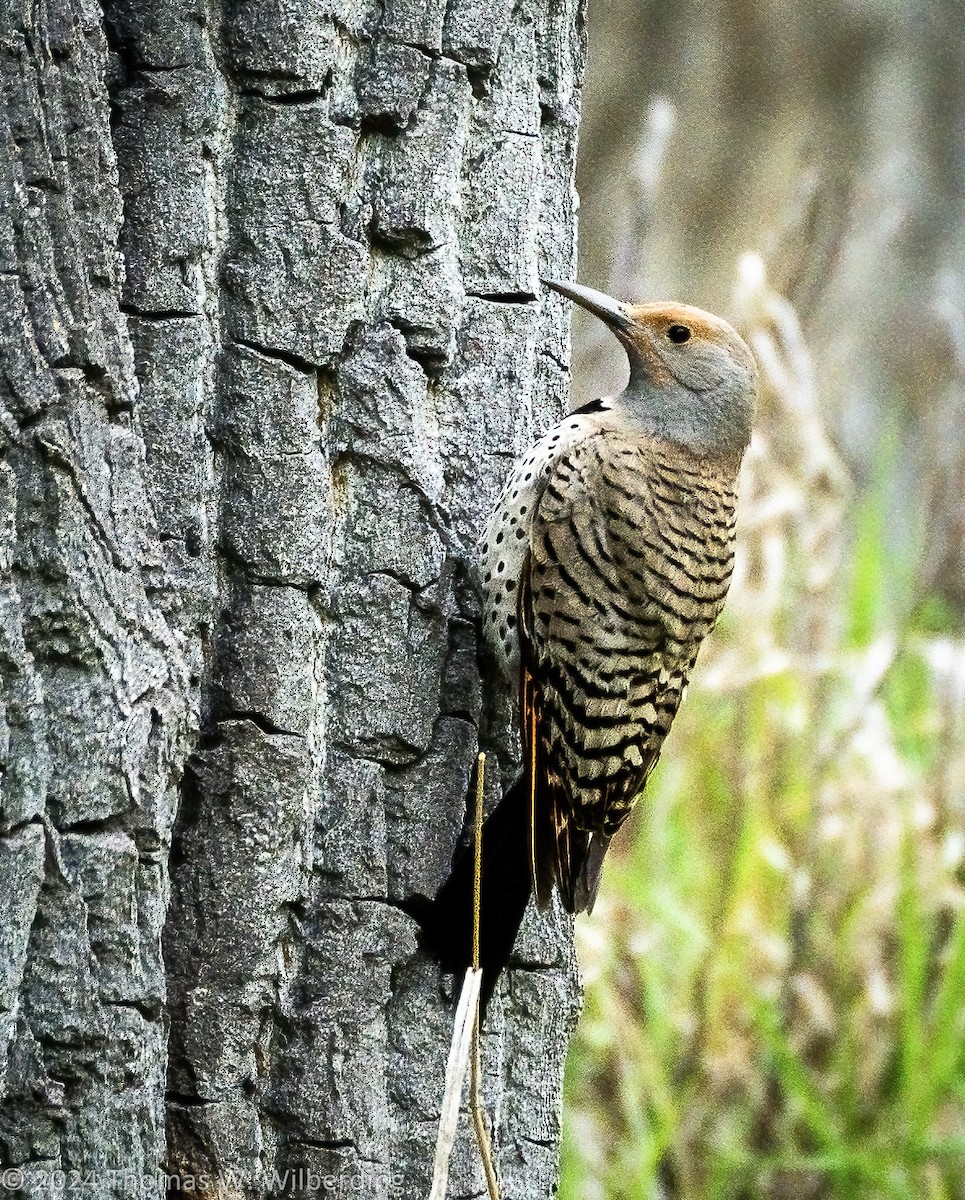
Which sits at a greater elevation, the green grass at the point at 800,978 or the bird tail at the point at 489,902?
the bird tail at the point at 489,902

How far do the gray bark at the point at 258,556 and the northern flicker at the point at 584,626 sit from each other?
0.23ft

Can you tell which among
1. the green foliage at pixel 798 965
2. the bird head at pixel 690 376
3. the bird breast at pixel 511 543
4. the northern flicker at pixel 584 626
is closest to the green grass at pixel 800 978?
the green foliage at pixel 798 965

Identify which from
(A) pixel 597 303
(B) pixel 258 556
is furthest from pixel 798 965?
(B) pixel 258 556

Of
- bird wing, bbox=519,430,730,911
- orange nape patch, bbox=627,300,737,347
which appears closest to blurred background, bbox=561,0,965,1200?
orange nape patch, bbox=627,300,737,347

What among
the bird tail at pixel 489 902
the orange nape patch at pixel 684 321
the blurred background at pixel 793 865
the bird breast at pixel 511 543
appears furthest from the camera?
the blurred background at pixel 793 865

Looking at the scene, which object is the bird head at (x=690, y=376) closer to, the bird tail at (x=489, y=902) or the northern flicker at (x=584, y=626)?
the northern flicker at (x=584, y=626)

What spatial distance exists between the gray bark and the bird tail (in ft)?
0.12

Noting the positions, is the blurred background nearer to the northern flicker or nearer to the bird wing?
the northern flicker

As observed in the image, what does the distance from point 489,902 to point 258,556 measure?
2.12 ft

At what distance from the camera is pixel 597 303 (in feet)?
9.15

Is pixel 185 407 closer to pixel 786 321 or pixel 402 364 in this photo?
pixel 402 364

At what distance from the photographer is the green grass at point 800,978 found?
361 centimetres

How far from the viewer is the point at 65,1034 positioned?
82.4 inches

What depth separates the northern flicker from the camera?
8.39 ft
